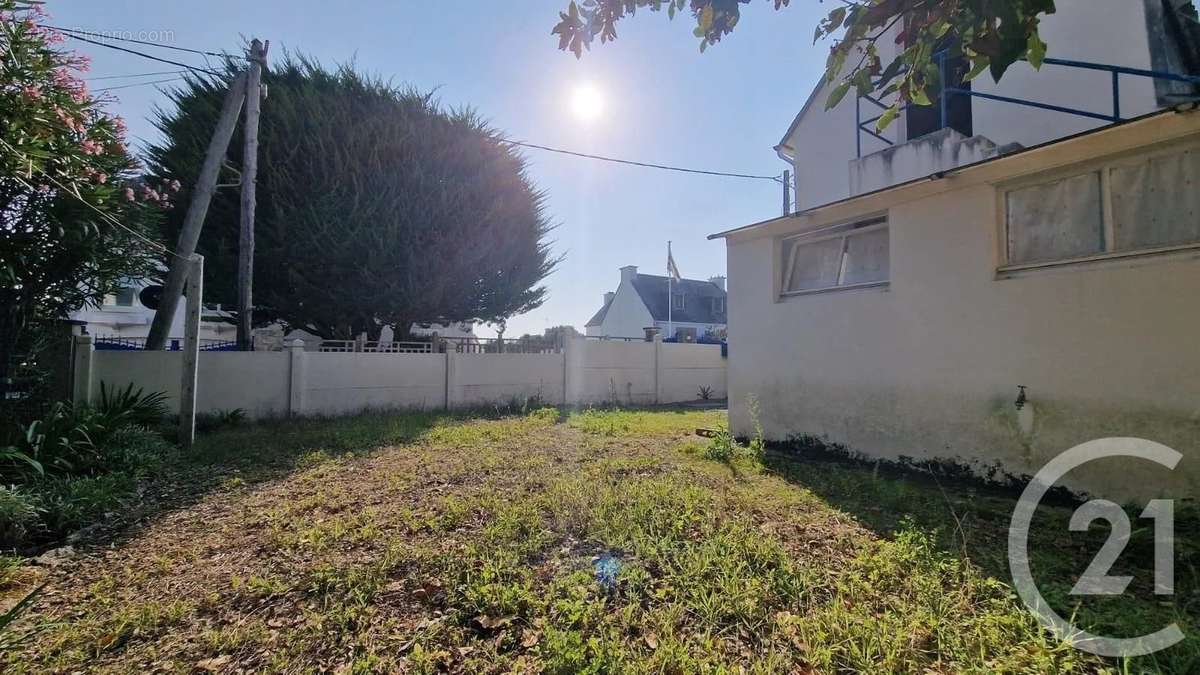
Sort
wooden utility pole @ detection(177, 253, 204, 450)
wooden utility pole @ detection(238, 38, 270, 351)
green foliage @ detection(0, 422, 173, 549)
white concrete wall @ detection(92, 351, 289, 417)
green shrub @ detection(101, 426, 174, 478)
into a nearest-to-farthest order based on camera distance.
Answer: green foliage @ detection(0, 422, 173, 549), green shrub @ detection(101, 426, 174, 478), wooden utility pole @ detection(177, 253, 204, 450), white concrete wall @ detection(92, 351, 289, 417), wooden utility pole @ detection(238, 38, 270, 351)

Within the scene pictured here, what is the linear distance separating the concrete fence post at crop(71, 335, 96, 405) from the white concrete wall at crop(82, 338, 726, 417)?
0.01 m

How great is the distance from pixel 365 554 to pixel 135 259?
694 centimetres

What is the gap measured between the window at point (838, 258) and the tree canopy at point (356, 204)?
903 centimetres

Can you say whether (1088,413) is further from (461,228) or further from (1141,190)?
(461,228)

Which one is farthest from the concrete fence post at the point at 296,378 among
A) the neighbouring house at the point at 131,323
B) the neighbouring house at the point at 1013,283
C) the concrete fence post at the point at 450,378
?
the neighbouring house at the point at 1013,283

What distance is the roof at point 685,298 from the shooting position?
27922 mm

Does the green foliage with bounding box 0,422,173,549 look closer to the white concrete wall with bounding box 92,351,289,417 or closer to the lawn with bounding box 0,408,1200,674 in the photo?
the lawn with bounding box 0,408,1200,674

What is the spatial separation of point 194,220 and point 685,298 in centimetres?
2443

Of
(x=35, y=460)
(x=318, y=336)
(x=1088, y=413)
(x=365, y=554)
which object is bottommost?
(x=365, y=554)

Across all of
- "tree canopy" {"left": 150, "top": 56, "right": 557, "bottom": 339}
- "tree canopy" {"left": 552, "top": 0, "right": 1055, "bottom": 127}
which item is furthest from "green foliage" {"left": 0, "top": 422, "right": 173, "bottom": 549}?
"tree canopy" {"left": 150, "top": 56, "right": 557, "bottom": 339}

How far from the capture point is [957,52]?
6.73 ft

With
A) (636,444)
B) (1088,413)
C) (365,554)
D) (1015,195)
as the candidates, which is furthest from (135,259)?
(1088,413)

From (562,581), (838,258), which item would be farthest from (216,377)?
(838,258)

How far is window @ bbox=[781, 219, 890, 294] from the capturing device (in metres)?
5.53
